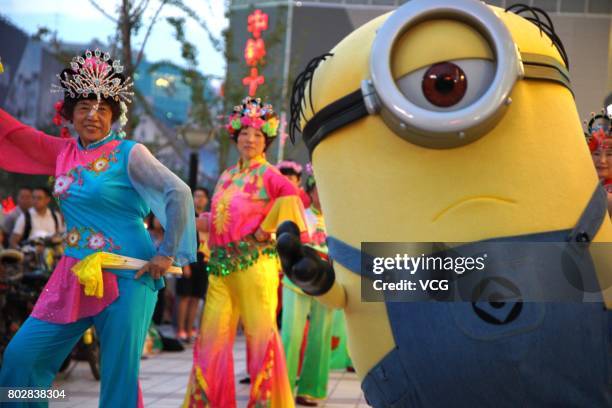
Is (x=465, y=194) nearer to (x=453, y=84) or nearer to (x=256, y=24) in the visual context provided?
(x=453, y=84)

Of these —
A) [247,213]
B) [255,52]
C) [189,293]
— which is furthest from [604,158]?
[255,52]

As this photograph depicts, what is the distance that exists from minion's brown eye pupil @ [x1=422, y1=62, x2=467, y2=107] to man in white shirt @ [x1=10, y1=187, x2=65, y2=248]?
7.24 m

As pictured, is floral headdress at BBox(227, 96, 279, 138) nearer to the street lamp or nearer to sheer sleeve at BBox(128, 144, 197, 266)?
sheer sleeve at BBox(128, 144, 197, 266)

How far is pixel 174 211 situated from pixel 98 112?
0.66m

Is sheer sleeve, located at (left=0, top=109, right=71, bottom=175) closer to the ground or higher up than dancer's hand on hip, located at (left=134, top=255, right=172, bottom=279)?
higher up

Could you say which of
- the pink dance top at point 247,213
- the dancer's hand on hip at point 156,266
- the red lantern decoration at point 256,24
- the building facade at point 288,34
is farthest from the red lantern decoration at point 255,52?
the dancer's hand on hip at point 156,266

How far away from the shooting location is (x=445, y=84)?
112 inches

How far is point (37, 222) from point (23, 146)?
5434mm

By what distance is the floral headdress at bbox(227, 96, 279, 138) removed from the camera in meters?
6.66

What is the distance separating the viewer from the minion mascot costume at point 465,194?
2830mm

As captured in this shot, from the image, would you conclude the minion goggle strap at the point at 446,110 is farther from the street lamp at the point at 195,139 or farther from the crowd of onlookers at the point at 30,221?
the street lamp at the point at 195,139

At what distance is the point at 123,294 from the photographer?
4180mm

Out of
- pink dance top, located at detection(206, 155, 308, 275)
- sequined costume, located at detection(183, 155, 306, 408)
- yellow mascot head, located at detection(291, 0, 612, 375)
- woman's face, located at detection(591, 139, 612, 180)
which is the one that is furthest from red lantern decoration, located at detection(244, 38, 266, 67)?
yellow mascot head, located at detection(291, 0, 612, 375)

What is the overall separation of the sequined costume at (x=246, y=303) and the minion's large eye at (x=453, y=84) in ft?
10.6
